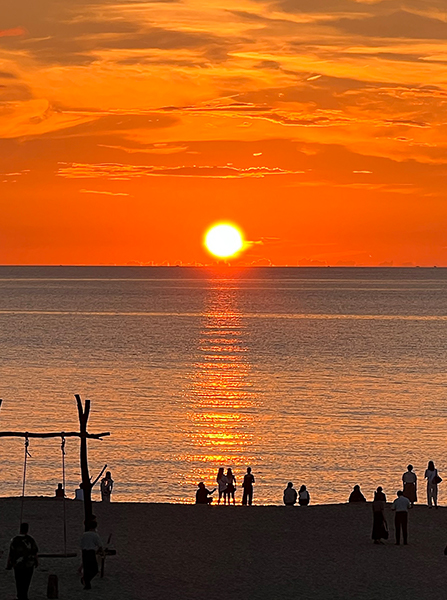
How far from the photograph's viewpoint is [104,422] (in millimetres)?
61188

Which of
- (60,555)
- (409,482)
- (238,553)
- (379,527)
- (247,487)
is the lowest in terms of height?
(60,555)

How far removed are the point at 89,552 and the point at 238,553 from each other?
5348 millimetres

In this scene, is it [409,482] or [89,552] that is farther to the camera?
[409,482]

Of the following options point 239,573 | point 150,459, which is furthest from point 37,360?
point 239,573

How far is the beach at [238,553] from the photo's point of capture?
22.6 metres

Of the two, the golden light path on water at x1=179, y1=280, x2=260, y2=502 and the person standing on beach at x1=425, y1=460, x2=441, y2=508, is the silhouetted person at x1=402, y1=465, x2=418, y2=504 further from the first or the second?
the golden light path on water at x1=179, y1=280, x2=260, y2=502

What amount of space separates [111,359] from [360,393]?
35788mm

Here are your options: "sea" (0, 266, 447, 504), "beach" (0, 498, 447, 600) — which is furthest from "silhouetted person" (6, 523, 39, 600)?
"sea" (0, 266, 447, 504)

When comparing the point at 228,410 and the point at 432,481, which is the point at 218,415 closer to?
the point at 228,410

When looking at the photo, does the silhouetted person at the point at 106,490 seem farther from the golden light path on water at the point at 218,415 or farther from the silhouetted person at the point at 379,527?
the silhouetted person at the point at 379,527

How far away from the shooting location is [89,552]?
2219 cm

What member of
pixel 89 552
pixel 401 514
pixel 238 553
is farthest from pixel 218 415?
pixel 89 552

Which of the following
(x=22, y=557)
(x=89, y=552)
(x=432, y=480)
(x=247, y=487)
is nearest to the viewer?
(x=22, y=557)

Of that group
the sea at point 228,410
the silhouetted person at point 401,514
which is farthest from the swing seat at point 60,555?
the sea at point 228,410
